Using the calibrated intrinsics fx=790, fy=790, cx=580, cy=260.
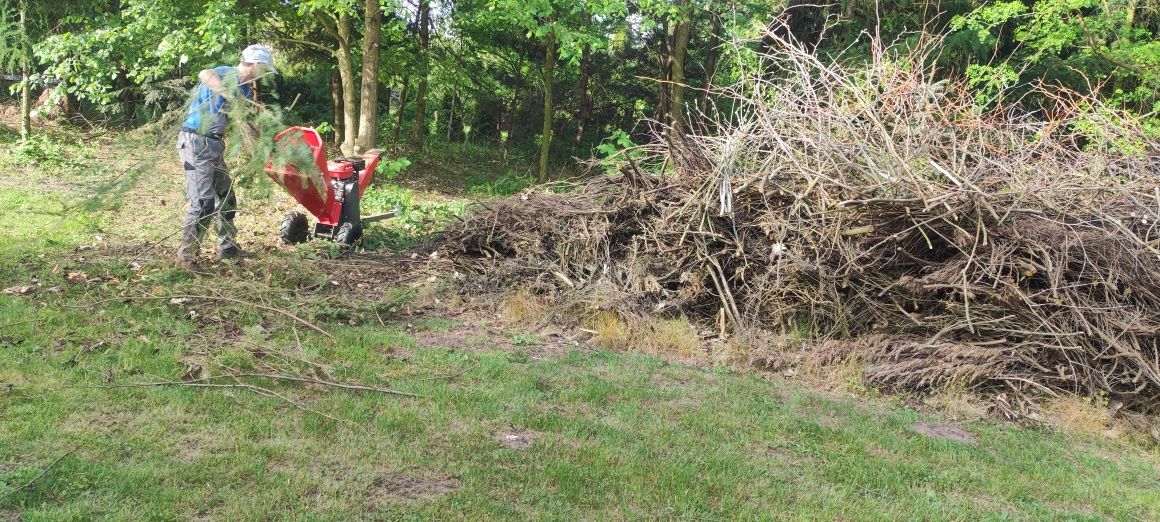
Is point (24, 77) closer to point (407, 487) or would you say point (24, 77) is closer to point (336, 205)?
Result: point (336, 205)

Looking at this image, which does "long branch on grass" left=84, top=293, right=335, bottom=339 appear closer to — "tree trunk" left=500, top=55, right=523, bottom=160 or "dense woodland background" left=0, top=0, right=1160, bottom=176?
"dense woodland background" left=0, top=0, right=1160, bottom=176

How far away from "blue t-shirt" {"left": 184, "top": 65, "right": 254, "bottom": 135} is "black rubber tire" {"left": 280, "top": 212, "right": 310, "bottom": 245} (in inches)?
65.0

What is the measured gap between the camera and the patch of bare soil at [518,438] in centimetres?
403

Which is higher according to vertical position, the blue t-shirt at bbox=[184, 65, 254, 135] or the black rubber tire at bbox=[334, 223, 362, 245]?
the blue t-shirt at bbox=[184, 65, 254, 135]

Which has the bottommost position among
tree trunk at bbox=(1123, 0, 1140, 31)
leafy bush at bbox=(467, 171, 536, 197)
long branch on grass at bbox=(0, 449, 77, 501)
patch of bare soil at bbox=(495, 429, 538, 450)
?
patch of bare soil at bbox=(495, 429, 538, 450)

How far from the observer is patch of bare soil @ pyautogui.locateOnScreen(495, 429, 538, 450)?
403cm

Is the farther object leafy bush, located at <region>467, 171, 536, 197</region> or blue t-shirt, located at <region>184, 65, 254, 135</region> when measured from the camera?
leafy bush, located at <region>467, 171, 536, 197</region>

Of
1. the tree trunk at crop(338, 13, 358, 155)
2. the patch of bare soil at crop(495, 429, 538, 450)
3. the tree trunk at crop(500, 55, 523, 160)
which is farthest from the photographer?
the tree trunk at crop(500, 55, 523, 160)

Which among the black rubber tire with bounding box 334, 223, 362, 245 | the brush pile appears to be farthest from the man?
the brush pile

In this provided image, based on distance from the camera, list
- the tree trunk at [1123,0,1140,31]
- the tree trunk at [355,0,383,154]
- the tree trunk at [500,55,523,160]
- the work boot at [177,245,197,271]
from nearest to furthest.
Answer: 1. the work boot at [177,245,197,271]
2. the tree trunk at [1123,0,1140,31]
3. the tree trunk at [355,0,383,154]
4. the tree trunk at [500,55,523,160]

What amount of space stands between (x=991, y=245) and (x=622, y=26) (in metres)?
10.7

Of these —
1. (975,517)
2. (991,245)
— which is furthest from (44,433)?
(991,245)

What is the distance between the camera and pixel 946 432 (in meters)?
4.90

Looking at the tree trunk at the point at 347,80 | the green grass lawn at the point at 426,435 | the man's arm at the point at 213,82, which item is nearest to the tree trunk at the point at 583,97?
the tree trunk at the point at 347,80
